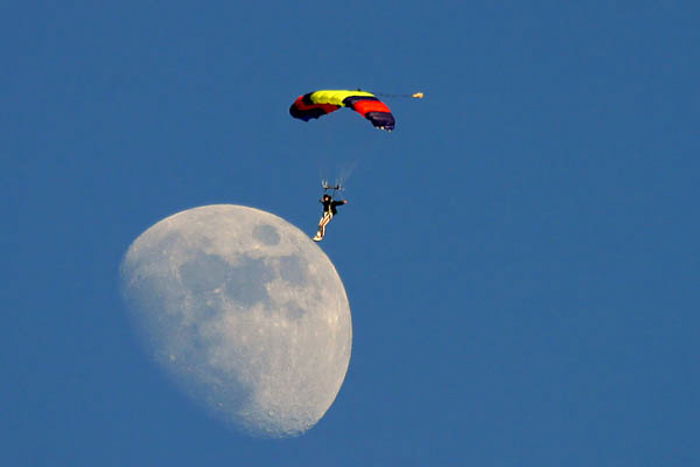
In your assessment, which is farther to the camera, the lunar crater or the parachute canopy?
the parachute canopy

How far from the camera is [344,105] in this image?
241 ft

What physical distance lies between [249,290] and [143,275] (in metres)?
3.96

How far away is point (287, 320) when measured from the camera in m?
71.2

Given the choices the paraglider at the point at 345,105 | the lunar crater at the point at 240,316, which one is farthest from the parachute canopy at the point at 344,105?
the lunar crater at the point at 240,316

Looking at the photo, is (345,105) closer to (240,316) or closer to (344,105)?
(344,105)

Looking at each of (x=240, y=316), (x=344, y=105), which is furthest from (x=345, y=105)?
(x=240, y=316)

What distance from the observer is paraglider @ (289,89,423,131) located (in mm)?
71500

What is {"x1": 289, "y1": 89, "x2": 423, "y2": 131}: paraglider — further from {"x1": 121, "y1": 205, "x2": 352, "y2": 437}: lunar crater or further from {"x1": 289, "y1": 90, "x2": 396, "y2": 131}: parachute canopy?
{"x1": 121, "y1": 205, "x2": 352, "y2": 437}: lunar crater

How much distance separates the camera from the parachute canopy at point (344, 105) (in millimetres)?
71500

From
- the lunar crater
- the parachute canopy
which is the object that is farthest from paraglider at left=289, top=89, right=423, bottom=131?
the lunar crater

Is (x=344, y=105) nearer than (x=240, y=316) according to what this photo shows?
No

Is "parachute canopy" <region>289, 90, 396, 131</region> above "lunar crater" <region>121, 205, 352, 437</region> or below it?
above

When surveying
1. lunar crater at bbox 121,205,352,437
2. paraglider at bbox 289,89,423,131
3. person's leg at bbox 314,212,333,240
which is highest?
paraglider at bbox 289,89,423,131

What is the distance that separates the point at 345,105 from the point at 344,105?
73 mm
